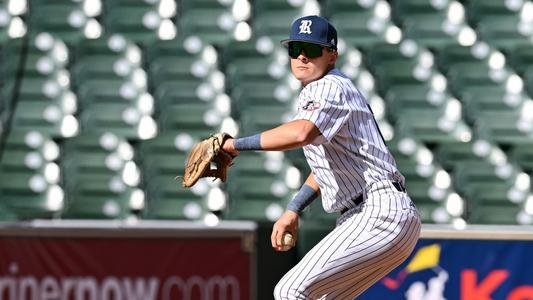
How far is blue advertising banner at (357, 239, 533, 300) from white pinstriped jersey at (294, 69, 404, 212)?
170 centimetres

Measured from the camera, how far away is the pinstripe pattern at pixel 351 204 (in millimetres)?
3377

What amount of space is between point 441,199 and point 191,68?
186cm

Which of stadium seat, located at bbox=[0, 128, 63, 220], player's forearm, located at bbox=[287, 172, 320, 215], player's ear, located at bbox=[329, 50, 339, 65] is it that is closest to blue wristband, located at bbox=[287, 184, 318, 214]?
player's forearm, located at bbox=[287, 172, 320, 215]

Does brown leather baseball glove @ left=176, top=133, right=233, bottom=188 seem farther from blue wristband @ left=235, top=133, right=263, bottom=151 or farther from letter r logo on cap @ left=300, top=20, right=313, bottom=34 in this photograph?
letter r logo on cap @ left=300, top=20, right=313, bottom=34

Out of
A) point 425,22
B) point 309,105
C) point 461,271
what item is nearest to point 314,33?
point 309,105

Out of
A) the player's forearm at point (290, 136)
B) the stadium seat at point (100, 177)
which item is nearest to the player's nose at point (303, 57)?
the player's forearm at point (290, 136)

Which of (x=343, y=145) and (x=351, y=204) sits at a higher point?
(x=343, y=145)

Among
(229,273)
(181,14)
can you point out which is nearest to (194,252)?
(229,273)

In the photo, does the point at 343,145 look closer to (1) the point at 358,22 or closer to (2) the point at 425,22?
(1) the point at 358,22

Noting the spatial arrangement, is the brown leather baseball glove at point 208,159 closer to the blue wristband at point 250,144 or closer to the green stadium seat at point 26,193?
the blue wristband at point 250,144

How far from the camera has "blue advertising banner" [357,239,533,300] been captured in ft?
16.9

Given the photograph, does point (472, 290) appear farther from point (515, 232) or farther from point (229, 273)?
point (229, 273)

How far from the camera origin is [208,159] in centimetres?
334

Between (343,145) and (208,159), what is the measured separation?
1.45 feet
